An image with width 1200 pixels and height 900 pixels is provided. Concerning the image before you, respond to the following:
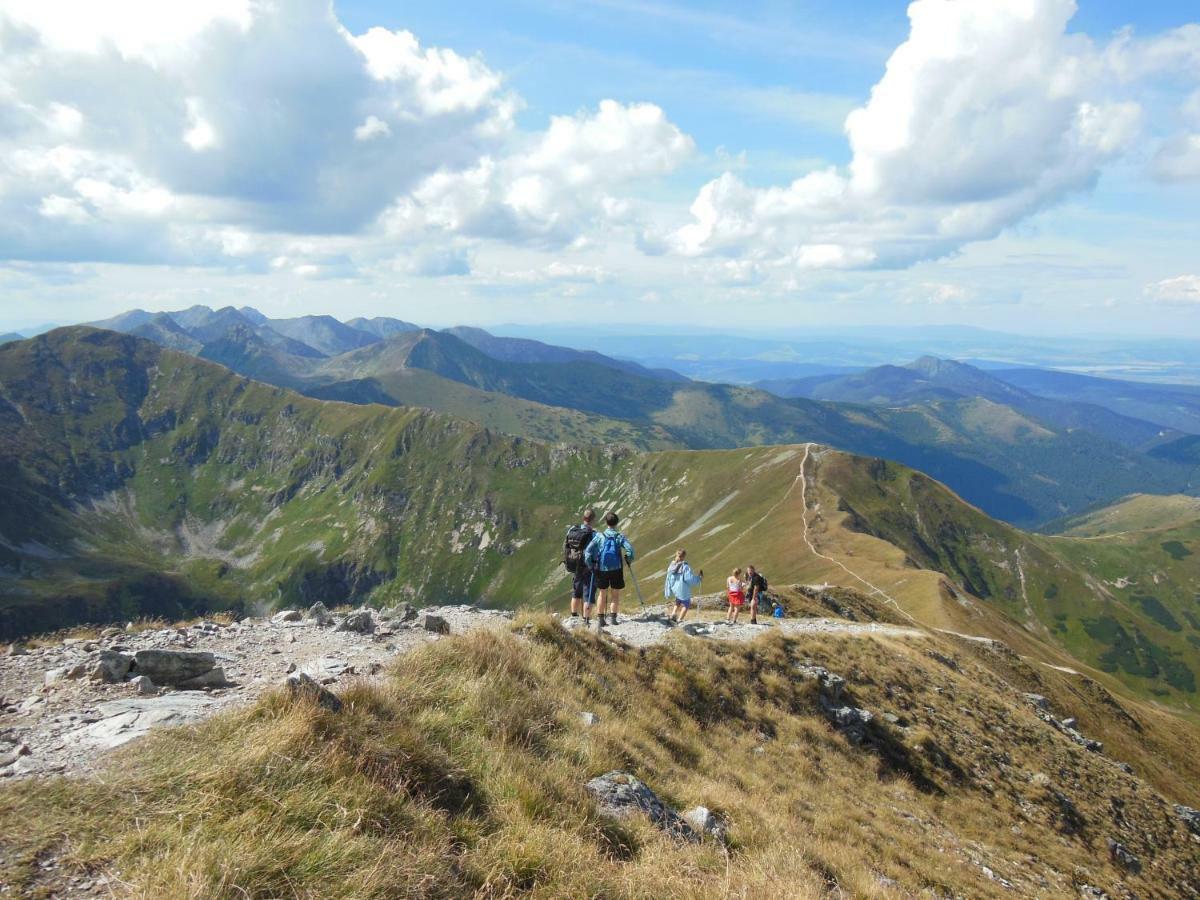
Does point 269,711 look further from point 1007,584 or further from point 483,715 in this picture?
point 1007,584

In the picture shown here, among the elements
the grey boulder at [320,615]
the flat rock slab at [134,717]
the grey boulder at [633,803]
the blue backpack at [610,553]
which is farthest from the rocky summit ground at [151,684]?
the blue backpack at [610,553]

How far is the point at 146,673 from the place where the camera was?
411 inches

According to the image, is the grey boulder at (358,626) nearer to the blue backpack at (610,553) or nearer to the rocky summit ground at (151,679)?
the rocky summit ground at (151,679)

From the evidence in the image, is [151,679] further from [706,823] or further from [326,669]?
[706,823]

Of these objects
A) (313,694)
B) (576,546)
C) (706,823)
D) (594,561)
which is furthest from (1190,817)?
(313,694)

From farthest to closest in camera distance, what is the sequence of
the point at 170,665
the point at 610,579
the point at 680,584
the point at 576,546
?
the point at 680,584 < the point at 610,579 < the point at 576,546 < the point at 170,665

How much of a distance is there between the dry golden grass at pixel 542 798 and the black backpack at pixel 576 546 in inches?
147

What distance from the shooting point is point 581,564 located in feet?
65.1

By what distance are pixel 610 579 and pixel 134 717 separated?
13616mm

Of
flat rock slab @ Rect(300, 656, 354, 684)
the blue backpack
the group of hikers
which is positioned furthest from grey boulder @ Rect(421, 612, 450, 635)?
the blue backpack

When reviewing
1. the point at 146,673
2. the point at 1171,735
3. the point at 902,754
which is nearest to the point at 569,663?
the point at 146,673

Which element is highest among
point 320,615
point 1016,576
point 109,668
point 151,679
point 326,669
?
point 109,668

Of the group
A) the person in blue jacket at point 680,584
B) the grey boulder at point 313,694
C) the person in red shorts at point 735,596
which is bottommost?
the person in red shorts at point 735,596

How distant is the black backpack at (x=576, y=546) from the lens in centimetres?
1952
